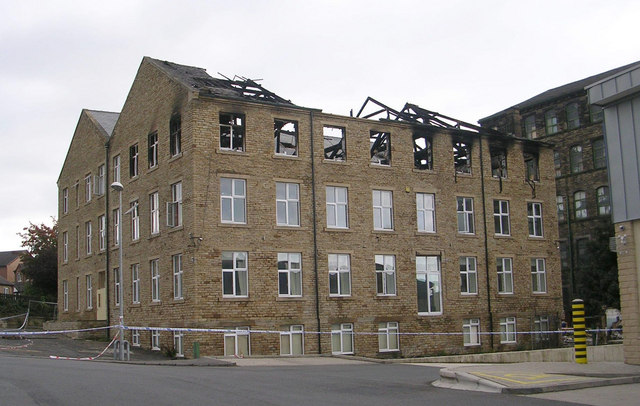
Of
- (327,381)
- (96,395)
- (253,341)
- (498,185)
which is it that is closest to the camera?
(96,395)

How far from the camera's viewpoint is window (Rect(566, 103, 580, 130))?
6156 centimetres

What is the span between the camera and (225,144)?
3052 centimetres

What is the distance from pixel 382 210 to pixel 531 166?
11.5m

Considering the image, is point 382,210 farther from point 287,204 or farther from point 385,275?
point 287,204

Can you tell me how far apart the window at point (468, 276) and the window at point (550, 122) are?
3112cm

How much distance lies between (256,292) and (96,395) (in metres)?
16.9

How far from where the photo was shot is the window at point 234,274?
1150 inches

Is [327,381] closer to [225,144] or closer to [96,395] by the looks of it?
[96,395]

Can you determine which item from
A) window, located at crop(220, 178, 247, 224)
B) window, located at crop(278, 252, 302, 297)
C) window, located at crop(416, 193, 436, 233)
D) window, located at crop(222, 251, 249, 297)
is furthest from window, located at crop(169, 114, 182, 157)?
window, located at crop(416, 193, 436, 233)

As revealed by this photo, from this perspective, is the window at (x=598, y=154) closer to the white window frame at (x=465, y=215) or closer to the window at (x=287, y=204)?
the white window frame at (x=465, y=215)

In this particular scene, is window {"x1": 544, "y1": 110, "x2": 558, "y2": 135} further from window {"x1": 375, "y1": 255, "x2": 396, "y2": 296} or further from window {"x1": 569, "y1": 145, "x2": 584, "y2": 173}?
window {"x1": 375, "y1": 255, "x2": 396, "y2": 296}

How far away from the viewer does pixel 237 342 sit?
2886cm

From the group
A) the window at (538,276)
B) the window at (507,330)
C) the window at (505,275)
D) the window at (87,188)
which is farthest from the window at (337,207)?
the window at (87,188)

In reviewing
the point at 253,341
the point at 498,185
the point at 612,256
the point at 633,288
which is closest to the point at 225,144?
the point at 253,341
